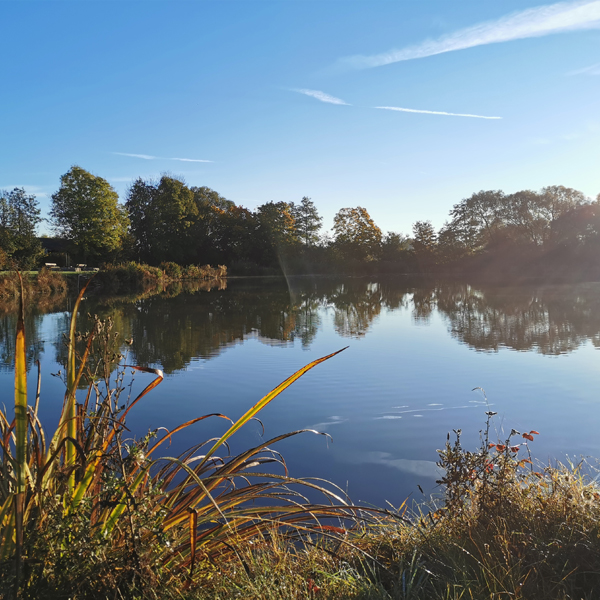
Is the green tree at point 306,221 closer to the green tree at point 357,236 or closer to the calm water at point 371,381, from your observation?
the green tree at point 357,236

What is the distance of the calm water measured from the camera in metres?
3.65

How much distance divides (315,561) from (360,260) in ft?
136

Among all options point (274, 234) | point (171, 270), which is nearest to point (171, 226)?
point (274, 234)

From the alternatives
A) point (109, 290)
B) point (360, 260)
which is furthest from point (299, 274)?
point (109, 290)

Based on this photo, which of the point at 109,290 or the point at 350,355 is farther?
the point at 109,290

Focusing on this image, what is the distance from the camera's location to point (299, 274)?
137ft

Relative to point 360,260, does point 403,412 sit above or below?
below

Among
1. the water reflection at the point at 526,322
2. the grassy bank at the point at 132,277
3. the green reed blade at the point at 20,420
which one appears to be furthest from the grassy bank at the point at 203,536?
the grassy bank at the point at 132,277

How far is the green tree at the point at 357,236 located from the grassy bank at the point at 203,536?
40.7 m

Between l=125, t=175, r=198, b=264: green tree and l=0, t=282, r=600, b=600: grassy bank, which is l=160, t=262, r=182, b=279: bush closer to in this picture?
l=125, t=175, r=198, b=264: green tree

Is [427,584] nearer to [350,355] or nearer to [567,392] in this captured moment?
[567,392]

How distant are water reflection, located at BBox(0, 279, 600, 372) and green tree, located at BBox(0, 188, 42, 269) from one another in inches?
385

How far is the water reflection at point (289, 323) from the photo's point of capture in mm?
8000

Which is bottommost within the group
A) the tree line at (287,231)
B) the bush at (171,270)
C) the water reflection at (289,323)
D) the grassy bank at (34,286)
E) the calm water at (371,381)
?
the calm water at (371,381)
